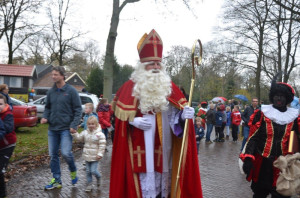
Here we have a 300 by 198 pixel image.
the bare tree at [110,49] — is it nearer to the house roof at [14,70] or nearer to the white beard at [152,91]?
the white beard at [152,91]

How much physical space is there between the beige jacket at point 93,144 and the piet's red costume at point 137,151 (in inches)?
65.2

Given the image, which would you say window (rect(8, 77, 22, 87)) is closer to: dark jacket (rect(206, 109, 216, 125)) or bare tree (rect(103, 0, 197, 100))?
bare tree (rect(103, 0, 197, 100))

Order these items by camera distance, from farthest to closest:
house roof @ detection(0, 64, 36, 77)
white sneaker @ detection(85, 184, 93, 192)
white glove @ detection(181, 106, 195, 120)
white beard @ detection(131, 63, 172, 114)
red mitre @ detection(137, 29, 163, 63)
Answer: house roof @ detection(0, 64, 36, 77)
white sneaker @ detection(85, 184, 93, 192)
red mitre @ detection(137, 29, 163, 63)
white beard @ detection(131, 63, 172, 114)
white glove @ detection(181, 106, 195, 120)

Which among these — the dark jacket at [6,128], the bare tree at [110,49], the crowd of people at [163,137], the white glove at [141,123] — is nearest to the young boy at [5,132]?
the dark jacket at [6,128]

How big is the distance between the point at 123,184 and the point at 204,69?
31.9 meters

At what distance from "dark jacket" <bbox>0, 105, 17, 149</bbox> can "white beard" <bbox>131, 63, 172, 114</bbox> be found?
1814mm

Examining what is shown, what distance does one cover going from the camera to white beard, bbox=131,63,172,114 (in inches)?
133

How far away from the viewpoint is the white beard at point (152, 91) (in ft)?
11.1

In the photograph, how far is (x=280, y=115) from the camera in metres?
3.35

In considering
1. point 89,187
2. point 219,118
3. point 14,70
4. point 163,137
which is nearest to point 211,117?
point 219,118

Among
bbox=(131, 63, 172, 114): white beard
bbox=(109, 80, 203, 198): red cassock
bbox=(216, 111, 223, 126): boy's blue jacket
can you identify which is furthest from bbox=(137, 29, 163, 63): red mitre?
bbox=(216, 111, 223, 126): boy's blue jacket

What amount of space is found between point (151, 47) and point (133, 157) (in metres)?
1.31

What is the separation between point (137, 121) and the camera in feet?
10.8

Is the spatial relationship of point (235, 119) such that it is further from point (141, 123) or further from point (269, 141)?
point (141, 123)
